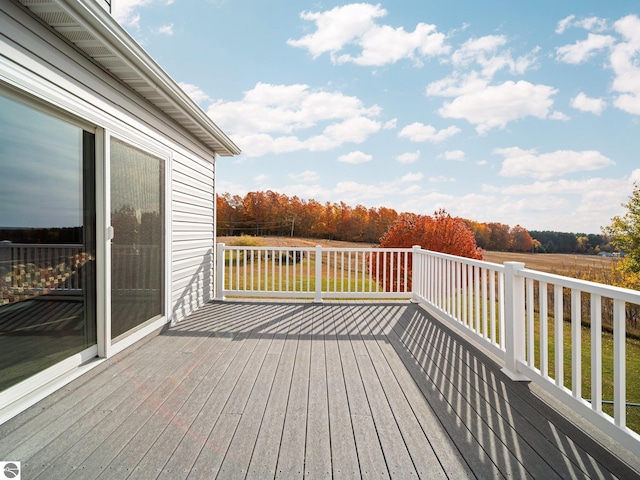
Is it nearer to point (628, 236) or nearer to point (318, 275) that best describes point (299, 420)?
point (318, 275)

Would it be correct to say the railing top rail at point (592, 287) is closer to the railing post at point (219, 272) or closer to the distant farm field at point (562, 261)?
the railing post at point (219, 272)

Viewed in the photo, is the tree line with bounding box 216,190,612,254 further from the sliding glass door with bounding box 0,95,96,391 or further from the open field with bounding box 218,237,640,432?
the sliding glass door with bounding box 0,95,96,391

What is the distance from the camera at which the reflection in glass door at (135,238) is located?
304 cm

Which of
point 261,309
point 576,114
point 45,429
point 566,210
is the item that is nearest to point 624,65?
point 576,114

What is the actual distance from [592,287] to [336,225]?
1694 centimetres

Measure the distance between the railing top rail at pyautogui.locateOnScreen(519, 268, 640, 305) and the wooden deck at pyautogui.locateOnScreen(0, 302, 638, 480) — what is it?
0.78 m

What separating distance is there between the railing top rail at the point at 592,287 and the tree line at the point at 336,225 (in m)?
14.0

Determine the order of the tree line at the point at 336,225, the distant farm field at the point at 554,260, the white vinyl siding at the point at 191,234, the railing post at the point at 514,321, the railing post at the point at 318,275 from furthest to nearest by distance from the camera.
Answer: the tree line at the point at 336,225
the distant farm field at the point at 554,260
the railing post at the point at 318,275
the white vinyl siding at the point at 191,234
the railing post at the point at 514,321

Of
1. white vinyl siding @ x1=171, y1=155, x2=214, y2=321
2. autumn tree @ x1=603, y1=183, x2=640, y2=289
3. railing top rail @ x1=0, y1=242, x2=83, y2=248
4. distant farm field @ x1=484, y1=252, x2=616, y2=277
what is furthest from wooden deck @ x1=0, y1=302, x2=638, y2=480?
autumn tree @ x1=603, y1=183, x2=640, y2=289

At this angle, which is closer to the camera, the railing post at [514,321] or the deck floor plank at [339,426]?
the deck floor plank at [339,426]

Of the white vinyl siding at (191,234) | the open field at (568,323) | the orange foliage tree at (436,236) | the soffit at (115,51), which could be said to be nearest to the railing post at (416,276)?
the open field at (568,323)

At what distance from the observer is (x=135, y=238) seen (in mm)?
3354

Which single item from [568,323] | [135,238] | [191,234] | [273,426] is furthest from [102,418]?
[568,323]

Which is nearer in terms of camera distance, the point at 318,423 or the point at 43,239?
the point at 318,423
